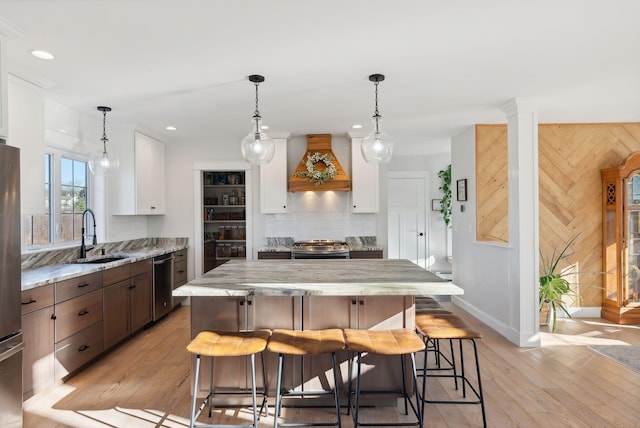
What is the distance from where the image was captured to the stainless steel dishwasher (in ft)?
16.0

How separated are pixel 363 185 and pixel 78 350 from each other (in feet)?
12.6

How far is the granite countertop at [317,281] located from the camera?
242 cm

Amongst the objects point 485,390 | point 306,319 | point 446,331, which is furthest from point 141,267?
point 485,390

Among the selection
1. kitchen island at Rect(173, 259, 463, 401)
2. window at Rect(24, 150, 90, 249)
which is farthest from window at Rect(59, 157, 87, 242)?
kitchen island at Rect(173, 259, 463, 401)

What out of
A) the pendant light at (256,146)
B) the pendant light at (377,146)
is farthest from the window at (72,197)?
the pendant light at (377,146)

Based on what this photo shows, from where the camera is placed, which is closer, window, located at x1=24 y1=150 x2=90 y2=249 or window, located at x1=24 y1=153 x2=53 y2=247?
window, located at x1=24 y1=153 x2=53 y2=247

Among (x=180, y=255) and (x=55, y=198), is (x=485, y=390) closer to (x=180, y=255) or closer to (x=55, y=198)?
(x=180, y=255)

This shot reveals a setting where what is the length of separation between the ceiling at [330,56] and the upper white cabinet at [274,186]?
1.16 metres

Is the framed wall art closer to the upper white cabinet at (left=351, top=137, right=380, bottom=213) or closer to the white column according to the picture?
the upper white cabinet at (left=351, top=137, right=380, bottom=213)

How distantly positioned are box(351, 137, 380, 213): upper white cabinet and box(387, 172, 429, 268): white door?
8.36ft

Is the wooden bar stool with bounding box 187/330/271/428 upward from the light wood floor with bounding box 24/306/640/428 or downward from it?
upward

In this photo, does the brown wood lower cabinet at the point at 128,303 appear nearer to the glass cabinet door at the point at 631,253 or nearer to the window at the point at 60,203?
the window at the point at 60,203

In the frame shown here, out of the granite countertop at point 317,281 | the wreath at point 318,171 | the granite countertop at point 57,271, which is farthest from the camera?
the wreath at point 318,171

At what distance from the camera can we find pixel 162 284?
5078 millimetres
